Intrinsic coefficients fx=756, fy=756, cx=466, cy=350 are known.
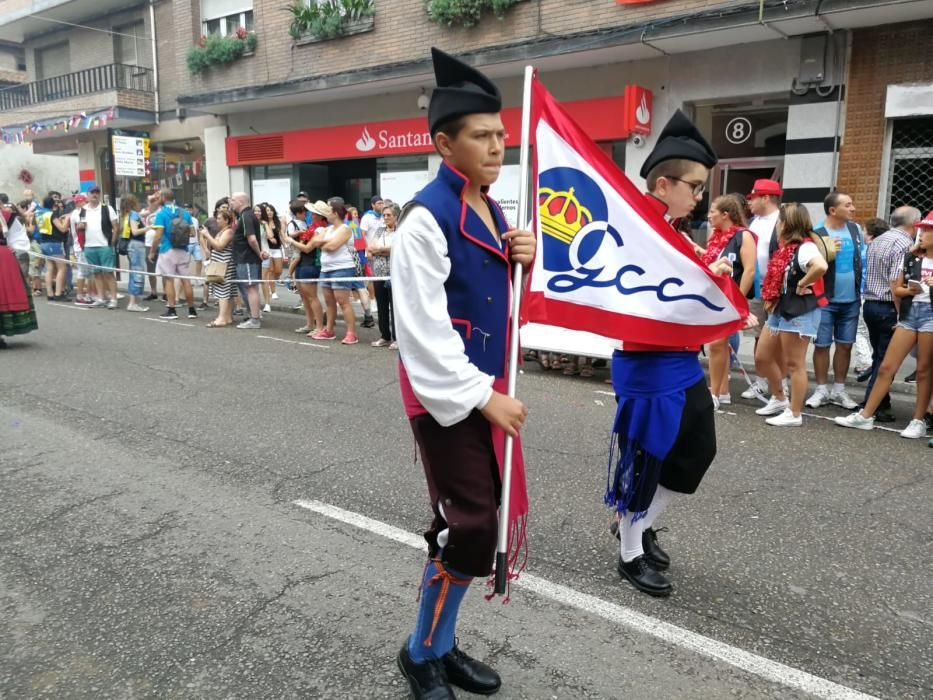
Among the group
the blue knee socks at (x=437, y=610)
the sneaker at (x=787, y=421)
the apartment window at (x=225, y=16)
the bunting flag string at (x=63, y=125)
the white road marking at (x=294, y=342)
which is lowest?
the white road marking at (x=294, y=342)

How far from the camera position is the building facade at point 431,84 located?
33.8 feet

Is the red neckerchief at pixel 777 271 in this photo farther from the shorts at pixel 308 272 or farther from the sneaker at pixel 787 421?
the shorts at pixel 308 272

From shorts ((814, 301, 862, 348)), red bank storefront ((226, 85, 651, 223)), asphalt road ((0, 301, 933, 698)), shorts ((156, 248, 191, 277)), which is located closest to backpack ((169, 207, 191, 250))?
shorts ((156, 248, 191, 277))

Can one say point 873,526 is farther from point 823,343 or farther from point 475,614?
point 823,343

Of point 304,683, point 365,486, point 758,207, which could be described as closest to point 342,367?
point 365,486

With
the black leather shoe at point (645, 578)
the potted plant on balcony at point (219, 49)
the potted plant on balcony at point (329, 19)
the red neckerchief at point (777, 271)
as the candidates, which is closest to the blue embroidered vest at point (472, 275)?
the black leather shoe at point (645, 578)

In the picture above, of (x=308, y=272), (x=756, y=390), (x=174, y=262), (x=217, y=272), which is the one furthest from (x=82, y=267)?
(x=756, y=390)

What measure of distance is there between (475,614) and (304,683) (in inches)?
29.4

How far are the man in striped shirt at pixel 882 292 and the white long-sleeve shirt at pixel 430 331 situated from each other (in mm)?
5173

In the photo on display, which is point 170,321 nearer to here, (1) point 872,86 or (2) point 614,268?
(2) point 614,268

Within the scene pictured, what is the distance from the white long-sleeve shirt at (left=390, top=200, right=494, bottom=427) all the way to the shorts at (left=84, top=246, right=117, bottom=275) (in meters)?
12.4

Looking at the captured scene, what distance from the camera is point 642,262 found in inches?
124

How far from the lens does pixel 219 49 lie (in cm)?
1791

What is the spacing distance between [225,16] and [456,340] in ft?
63.3
